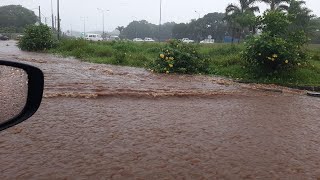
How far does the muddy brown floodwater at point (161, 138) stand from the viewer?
11.9 feet

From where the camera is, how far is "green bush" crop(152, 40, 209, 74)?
1365 centimetres

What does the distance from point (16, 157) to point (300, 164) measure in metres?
3.21

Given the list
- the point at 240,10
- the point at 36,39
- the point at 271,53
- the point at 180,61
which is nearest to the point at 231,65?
the point at 180,61

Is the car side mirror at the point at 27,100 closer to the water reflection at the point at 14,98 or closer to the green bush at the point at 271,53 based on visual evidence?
the water reflection at the point at 14,98

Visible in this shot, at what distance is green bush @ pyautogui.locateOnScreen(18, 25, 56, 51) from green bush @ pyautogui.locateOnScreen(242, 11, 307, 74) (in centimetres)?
1693

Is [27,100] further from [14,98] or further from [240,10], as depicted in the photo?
[240,10]

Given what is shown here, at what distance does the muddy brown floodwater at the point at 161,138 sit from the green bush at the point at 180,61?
4.94 metres

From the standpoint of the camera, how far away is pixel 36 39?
82.2ft

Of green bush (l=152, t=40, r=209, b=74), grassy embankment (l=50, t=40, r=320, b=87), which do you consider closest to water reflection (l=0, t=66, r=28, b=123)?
grassy embankment (l=50, t=40, r=320, b=87)

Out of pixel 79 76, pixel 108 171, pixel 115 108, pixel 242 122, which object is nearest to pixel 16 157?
pixel 108 171

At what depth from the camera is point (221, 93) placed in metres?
9.21

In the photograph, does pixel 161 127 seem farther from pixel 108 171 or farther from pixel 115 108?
pixel 108 171

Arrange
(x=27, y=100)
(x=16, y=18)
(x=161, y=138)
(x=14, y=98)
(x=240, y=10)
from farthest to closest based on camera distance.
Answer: (x=16, y=18) < (x=240, y=10) < (x=161, y=138) < (x=14, y=98) < (x=27, y=100)

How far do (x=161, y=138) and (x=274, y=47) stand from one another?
340 inches
